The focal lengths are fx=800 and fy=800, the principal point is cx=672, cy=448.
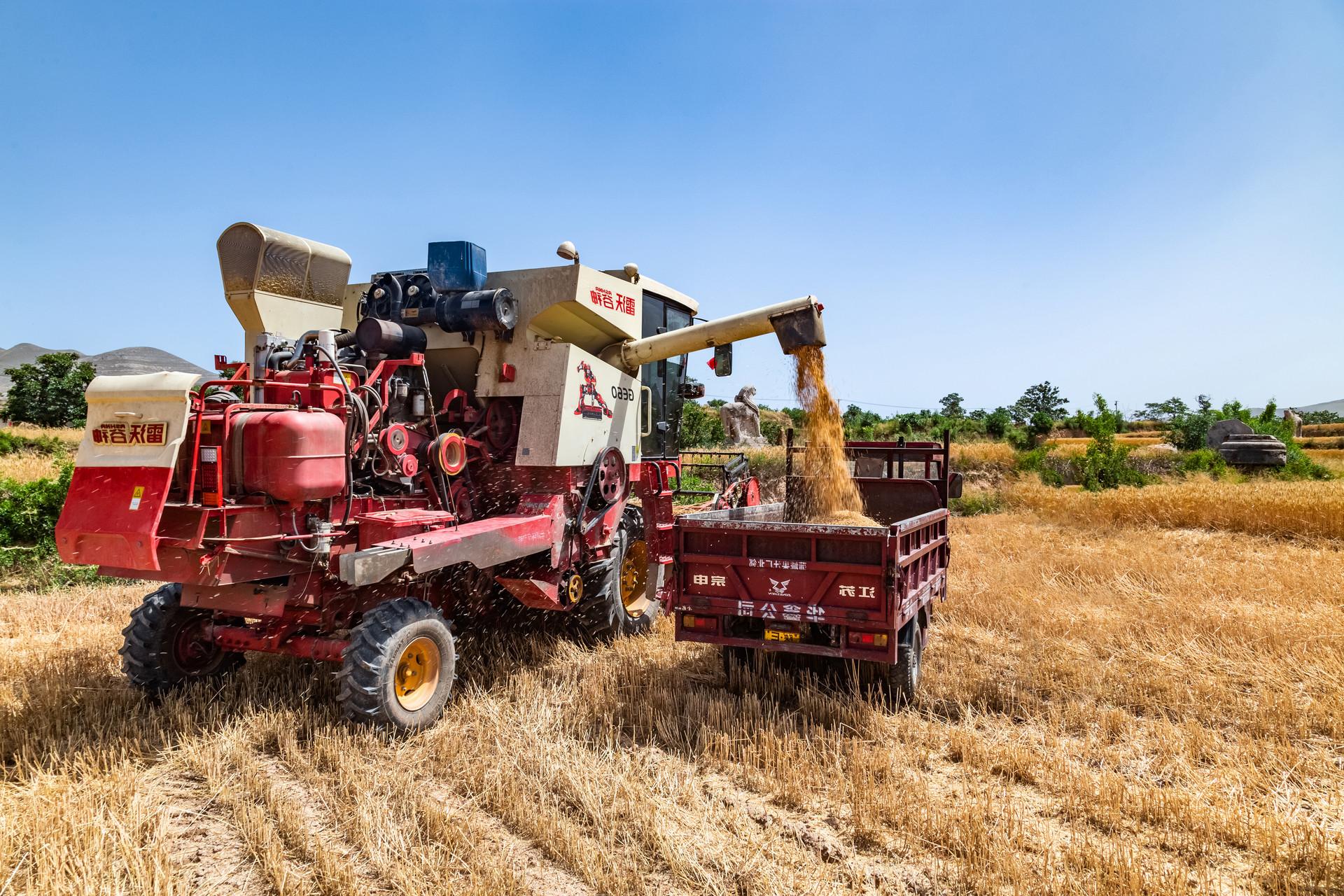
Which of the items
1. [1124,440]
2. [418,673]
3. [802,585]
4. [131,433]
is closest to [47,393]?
[131,433]

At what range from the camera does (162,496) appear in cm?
390

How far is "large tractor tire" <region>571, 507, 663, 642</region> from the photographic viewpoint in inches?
255

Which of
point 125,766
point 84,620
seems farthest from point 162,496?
point 84,620

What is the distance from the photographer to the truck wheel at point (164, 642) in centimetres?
487

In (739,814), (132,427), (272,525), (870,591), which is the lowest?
(739,814)

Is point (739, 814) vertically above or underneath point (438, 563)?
underneath

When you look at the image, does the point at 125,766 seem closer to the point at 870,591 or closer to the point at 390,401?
the point at 390,401

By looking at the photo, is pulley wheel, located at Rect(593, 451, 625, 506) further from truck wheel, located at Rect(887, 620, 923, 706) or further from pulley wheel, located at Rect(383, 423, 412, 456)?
truck wheel, located at Rect(887, 620, 923, 706)

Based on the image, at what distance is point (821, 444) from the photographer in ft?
20.9

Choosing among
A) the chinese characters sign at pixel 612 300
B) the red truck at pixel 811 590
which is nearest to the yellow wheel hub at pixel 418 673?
the red truck at pixel 811 590

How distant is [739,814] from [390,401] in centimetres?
353

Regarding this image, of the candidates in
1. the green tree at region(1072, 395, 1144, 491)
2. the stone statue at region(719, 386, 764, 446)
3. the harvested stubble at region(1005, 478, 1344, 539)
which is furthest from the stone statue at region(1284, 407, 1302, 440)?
the stone statue at region(719, 386, 764, 446)

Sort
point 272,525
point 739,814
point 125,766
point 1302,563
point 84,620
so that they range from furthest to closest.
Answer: point 1302,563 → point 84,620 → point 272,525 → point 125,766 → point 739,814

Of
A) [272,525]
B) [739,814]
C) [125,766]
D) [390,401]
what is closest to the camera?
[739,814]
